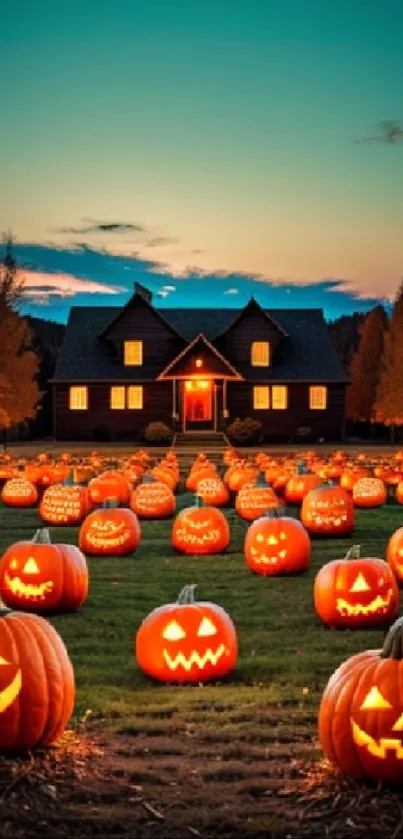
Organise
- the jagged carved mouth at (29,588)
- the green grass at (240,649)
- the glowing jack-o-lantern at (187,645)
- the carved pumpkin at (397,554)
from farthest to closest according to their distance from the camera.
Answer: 1. the carved pumpkin at (397,554)
2. the jagged carved mouth at (29,588)
3. the glowing jack-o-lantern at (187,645)
4. the green grass at (240,649)

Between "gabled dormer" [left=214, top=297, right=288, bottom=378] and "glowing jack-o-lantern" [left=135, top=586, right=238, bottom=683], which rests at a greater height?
"gabled dormer" [left=214, top=297, right=288, bottom=378]

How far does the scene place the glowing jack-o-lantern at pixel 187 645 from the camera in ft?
27.0

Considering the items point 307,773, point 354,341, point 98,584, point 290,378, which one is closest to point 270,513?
point 98,584

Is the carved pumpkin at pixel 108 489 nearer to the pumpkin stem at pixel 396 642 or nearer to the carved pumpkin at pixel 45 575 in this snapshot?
the carved pumpkin at pixel 45 575

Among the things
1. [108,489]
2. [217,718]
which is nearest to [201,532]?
[108,489]

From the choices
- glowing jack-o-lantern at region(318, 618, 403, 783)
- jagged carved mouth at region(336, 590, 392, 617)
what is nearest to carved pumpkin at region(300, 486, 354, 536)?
jagged carved mouth at region(336, 590, 392, 617)

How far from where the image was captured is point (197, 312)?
57.9 m

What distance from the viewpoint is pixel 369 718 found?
558cm

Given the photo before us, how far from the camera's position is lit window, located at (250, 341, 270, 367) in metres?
53.0

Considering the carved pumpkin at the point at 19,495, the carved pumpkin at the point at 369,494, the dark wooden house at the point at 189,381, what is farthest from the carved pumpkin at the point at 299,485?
the dark wooden house at the point at 189,381

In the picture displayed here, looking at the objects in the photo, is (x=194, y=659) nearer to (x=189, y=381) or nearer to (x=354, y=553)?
(x=354, y=553)

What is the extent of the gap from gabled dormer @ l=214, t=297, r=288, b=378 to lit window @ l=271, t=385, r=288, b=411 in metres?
1.17

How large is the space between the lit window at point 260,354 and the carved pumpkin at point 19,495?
31537 millimetres

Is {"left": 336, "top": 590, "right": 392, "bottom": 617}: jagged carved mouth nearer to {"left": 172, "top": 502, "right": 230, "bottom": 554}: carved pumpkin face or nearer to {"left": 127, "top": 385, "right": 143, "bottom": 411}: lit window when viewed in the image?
{"left": 172, "top": 502, "right": 230, "bottom": 554}: carved pumpkin face
